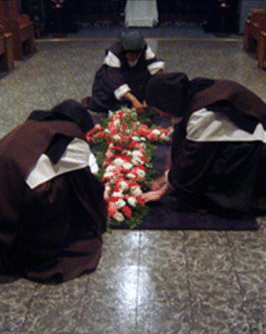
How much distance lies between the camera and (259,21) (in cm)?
709

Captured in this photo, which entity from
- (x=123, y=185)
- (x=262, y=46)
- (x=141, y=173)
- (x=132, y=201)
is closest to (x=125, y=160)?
(x=141, y=173)

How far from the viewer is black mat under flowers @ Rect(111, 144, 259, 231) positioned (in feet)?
8.43

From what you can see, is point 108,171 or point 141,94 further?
point 141,94

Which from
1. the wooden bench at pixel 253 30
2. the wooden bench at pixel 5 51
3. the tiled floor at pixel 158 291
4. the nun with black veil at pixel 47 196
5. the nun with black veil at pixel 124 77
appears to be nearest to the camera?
the tiled floor at pixel 158 291

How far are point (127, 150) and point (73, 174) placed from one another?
1.15 meters

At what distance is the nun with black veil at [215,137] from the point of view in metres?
2.52

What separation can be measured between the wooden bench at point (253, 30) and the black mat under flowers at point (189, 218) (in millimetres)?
4938

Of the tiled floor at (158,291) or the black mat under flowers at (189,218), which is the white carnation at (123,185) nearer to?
the black mat under flowers at (189,218)

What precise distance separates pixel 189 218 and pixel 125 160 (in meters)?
0.69

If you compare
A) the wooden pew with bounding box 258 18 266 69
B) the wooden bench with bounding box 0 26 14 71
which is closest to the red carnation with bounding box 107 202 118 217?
→ the wooden bench with bounding box 0 26 14 71

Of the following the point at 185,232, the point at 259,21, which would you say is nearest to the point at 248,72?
the point at 259,21

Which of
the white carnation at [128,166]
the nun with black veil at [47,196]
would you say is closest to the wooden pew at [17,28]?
the white carnation at [128,166]

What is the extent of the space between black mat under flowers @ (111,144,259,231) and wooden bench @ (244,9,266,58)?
494 centimetres

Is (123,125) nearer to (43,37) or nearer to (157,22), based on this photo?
(43,37)
